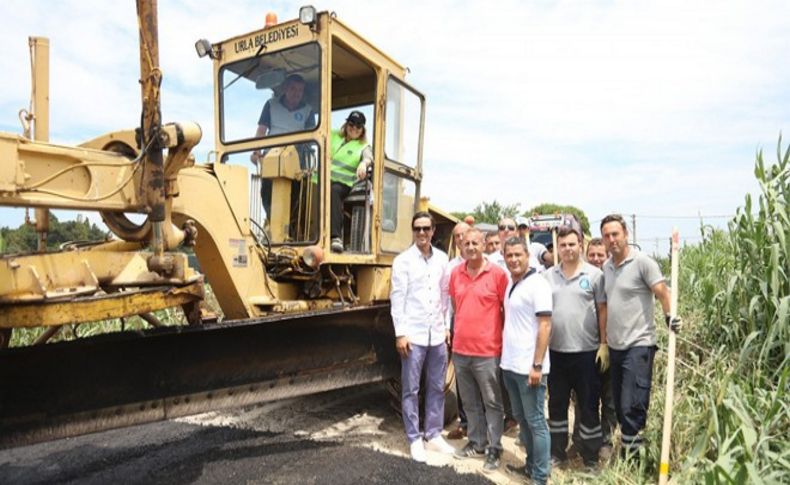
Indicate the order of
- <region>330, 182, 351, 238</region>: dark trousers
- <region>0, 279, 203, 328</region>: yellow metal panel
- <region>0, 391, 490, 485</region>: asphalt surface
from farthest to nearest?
<region>330, 182, 351, 238</region>: dark trousers → <region>0, 391, 490, 485</region>: asphalt surface → <region>0, 279, 203, 328</region>: yellow metal panel

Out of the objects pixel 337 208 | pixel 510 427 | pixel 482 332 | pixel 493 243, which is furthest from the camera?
pixel 493 243

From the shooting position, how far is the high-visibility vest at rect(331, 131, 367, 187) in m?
4.71

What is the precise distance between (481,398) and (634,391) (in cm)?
115

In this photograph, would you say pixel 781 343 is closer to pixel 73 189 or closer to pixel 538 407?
pixel 538 407

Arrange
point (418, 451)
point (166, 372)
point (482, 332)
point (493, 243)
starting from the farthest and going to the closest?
point (493, 243) < point (418, 451) < point (482, 332) < point (166, 372)

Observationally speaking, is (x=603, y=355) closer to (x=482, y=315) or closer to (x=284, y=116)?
(x=482, y=315)

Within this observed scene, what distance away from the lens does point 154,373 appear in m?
3.16

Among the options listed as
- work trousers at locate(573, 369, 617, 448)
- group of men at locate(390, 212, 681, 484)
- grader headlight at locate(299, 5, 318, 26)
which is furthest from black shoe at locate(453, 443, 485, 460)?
grader headlight at locate(299, 5, 318, 26)

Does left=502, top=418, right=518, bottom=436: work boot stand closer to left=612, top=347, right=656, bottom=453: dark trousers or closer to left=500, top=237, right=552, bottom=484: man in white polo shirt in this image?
left=500, top=237, right=552, bottom=484: man in white polo shirt

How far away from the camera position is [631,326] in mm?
3885

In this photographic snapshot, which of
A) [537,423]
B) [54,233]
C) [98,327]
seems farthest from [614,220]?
[98,327]

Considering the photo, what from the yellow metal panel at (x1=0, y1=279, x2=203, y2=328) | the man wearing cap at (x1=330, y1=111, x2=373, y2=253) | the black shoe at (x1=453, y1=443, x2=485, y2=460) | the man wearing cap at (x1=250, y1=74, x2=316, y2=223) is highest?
the man wearing cap at (x1=250, y1=74, x2=316, y2=223)

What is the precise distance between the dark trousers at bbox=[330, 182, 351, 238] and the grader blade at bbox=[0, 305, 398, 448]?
27.4 inches

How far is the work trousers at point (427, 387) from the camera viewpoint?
4.46m
